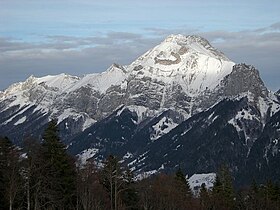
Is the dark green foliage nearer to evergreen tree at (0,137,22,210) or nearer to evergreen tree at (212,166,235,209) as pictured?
evergreen tree at (0,137,22,210)

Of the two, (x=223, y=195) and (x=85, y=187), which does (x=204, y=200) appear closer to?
(x=223, y=195)

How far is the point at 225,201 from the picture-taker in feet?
415

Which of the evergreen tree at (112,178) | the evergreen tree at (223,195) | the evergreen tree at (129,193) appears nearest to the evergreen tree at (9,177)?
the evergreen tree at (112,178)

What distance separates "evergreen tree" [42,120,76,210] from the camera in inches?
2879

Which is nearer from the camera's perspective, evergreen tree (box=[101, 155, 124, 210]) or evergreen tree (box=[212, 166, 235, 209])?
evergreen tree (box=[101, 155, 124, 210])

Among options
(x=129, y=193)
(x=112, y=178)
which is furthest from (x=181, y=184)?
(x=112, y=178)

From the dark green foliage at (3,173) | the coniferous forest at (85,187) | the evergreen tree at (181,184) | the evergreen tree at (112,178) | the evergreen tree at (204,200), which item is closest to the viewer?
the coniferous forest at (85,187)

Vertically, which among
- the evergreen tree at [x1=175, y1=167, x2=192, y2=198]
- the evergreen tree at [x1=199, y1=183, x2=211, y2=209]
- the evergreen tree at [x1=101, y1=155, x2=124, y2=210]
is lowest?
the evergreen tree at [x1=199, y1=183, x2=211, y2=209]

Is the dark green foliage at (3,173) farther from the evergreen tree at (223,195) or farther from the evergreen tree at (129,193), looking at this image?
the evergreen tree at (223,195)

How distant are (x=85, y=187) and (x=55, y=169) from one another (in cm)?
1447

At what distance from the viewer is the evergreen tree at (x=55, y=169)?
73.1 m

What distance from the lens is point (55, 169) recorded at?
74500 mm

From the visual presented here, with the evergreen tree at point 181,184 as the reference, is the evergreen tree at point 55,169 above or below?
above

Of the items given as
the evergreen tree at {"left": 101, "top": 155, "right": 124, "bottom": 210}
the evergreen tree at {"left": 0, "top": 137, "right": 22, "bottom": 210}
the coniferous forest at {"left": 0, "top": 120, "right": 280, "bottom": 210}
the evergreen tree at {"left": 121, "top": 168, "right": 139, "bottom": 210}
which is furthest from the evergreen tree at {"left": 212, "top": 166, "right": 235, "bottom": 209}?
the evergreen tree at {"left": 0, "top": 137, "right": 22, "bottom": 210}
